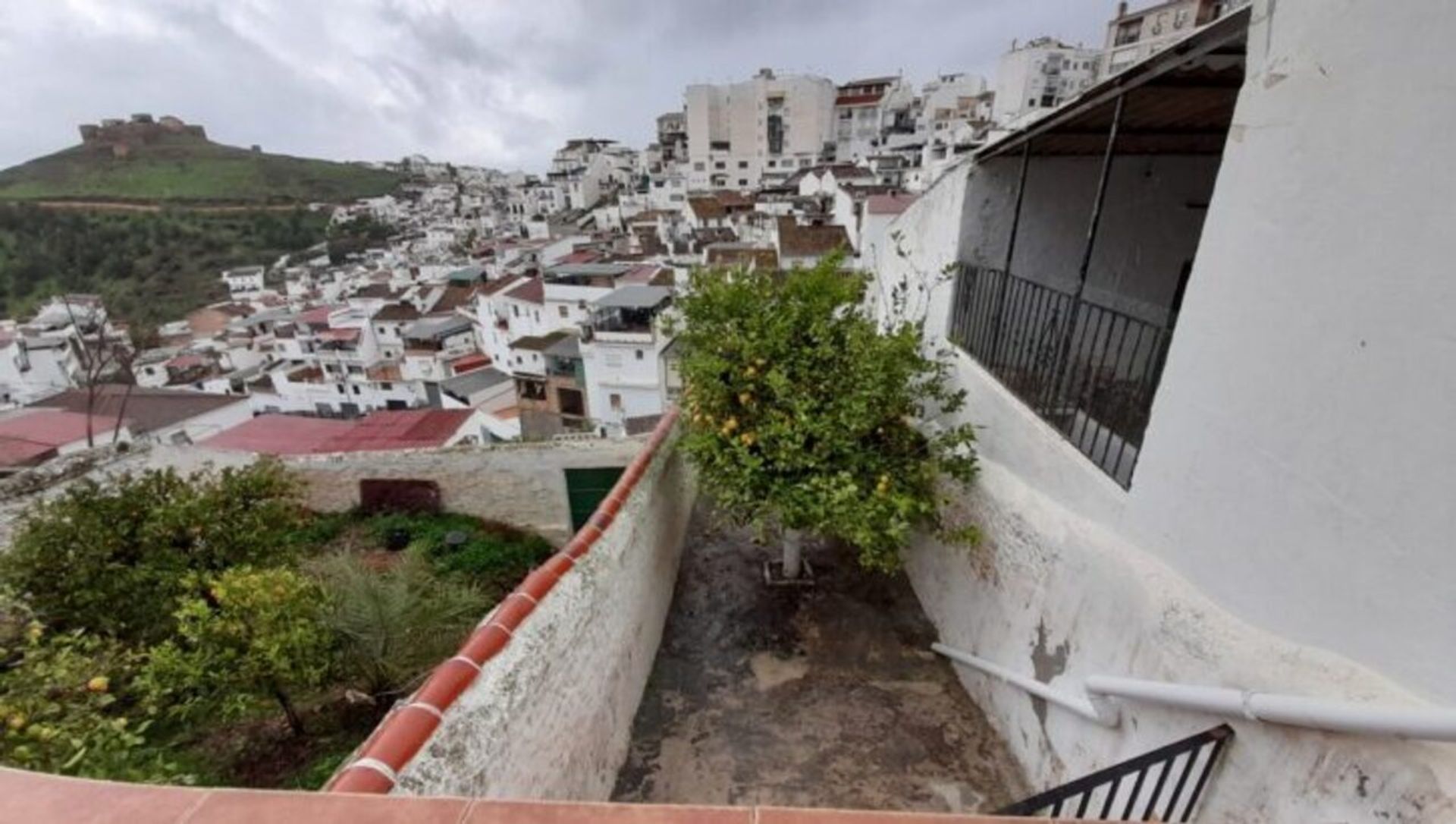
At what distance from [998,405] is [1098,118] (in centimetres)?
224

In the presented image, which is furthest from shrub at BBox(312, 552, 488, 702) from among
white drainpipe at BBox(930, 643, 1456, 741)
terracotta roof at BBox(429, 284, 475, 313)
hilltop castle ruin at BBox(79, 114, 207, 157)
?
hilltop castle ruin at BBox(79, 114, 207, 157)

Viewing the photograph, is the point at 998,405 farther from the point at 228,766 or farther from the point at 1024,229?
the point at 228,766

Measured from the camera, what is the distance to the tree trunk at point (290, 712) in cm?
524

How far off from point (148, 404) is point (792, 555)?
2703cm

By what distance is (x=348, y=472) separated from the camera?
10891mm

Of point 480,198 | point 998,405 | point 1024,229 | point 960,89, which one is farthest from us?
point 480,198

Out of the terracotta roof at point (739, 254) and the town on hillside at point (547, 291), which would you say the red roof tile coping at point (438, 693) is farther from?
the terracotta roof at point (739, 254)

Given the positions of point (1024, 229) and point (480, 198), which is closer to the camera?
point (1024, 229)

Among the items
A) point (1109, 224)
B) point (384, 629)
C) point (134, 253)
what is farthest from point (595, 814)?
point (134, 253)

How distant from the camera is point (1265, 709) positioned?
2.11m

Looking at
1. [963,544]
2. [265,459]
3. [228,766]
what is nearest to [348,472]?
[265,459]

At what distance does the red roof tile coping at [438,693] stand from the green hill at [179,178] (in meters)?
108

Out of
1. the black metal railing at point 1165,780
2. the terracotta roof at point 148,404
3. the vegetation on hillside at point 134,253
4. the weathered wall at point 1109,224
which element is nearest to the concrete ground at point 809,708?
the black metal railing at point 1165,780

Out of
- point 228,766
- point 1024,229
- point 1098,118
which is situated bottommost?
point 228,766
